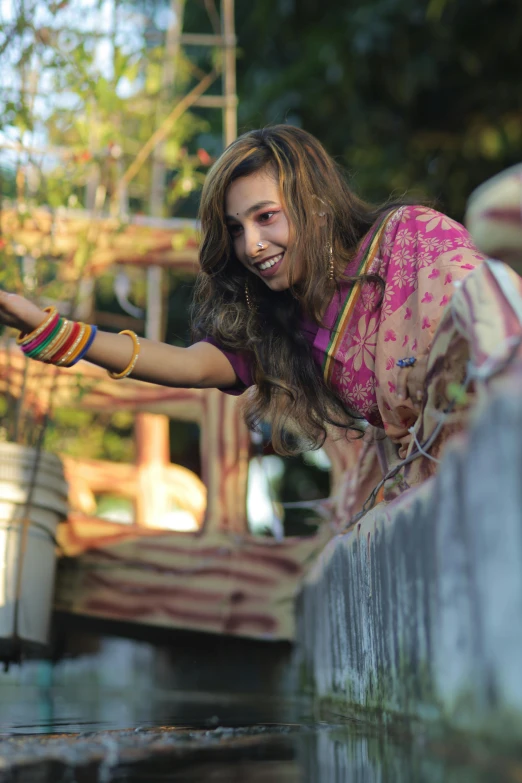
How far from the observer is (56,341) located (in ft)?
7.43

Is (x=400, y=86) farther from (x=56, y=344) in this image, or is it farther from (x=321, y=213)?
Answer: (x=56, y=344)

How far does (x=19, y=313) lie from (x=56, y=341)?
0.32 feet

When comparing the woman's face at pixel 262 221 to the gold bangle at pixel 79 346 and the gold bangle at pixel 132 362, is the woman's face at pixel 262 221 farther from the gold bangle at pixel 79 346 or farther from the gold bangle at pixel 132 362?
the gold bangle at pixel 79 346

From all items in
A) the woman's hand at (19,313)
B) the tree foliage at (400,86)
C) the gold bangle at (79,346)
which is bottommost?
the gold bangle at (79,346)

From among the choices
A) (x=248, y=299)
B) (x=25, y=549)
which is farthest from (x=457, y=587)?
(x=25, y=549)

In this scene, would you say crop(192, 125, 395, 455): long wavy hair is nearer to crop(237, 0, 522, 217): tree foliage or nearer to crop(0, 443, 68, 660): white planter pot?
crop(0, 443, 68, 660): white planter pot

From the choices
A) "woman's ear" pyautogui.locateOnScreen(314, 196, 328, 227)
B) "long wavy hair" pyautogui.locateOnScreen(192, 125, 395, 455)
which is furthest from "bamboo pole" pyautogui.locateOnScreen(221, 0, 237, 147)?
"woman's ear" pyautogui.locateOnScreen(314, 196, 328, 227)

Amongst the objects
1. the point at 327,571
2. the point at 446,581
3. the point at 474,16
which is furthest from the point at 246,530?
the point at 474,16

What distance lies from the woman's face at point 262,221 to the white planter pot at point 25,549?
52.0 inches

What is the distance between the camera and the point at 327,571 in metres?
2.82

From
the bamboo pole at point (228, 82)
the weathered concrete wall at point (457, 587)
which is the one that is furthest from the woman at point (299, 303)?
the bamboo pole at point (228, 82)

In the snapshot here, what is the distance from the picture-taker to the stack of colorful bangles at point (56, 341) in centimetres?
225

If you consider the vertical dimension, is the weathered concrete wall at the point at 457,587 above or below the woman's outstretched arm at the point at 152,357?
below

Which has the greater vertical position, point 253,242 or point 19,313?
point 253,242
